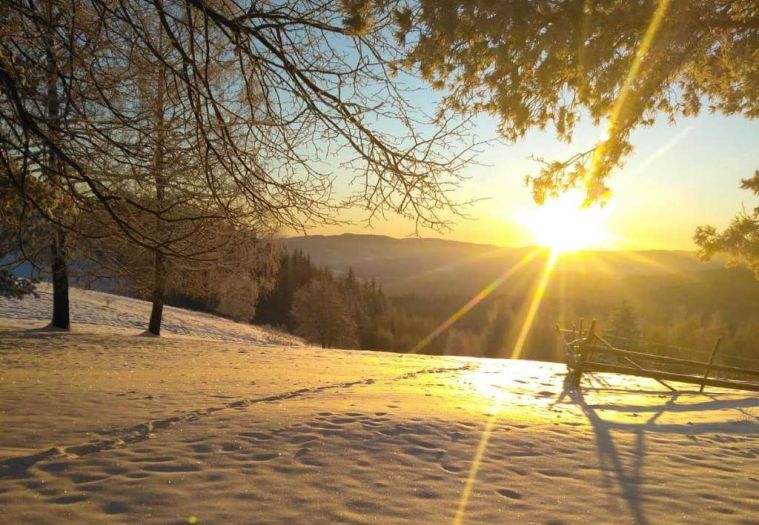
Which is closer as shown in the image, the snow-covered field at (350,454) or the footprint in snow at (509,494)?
the snow-covered field at (350,454)

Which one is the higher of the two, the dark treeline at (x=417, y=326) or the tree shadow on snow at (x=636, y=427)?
the tree shadow on snow at (x=636, y=427)

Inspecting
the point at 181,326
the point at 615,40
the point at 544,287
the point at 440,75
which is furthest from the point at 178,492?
the point at 544,287

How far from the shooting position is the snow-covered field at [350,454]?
3.40 m

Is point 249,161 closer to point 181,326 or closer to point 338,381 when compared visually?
point 338,381

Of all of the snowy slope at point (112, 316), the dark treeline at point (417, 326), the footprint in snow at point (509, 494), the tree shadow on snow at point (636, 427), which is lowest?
the dark treeline at point (417, 326)

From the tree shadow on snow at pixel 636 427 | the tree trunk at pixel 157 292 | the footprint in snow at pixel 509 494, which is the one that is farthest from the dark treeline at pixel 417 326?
the footprint in snow at pixel 509 494

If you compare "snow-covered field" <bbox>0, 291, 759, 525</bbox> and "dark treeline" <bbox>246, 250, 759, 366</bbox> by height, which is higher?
"snow-covered field" <bbox>0, 291, 759, 525</bbox>

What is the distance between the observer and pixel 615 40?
21.1ft

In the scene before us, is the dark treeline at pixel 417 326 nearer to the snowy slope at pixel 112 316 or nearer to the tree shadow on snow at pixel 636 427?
→ the snowy slope at pixel 112 316

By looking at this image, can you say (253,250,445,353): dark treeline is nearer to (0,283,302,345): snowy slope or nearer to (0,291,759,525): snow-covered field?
(0,283,302,345): snowy slope

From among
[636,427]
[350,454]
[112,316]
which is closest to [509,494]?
[350,454]

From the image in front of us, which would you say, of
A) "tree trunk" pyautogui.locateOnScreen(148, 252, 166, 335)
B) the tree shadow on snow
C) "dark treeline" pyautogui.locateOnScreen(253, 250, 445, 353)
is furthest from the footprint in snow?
"dark treeline" pyautogui.locateOnScreen(253, 250, 445, 353)

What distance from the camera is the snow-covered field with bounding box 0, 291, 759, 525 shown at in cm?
340

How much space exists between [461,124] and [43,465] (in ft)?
15.0
